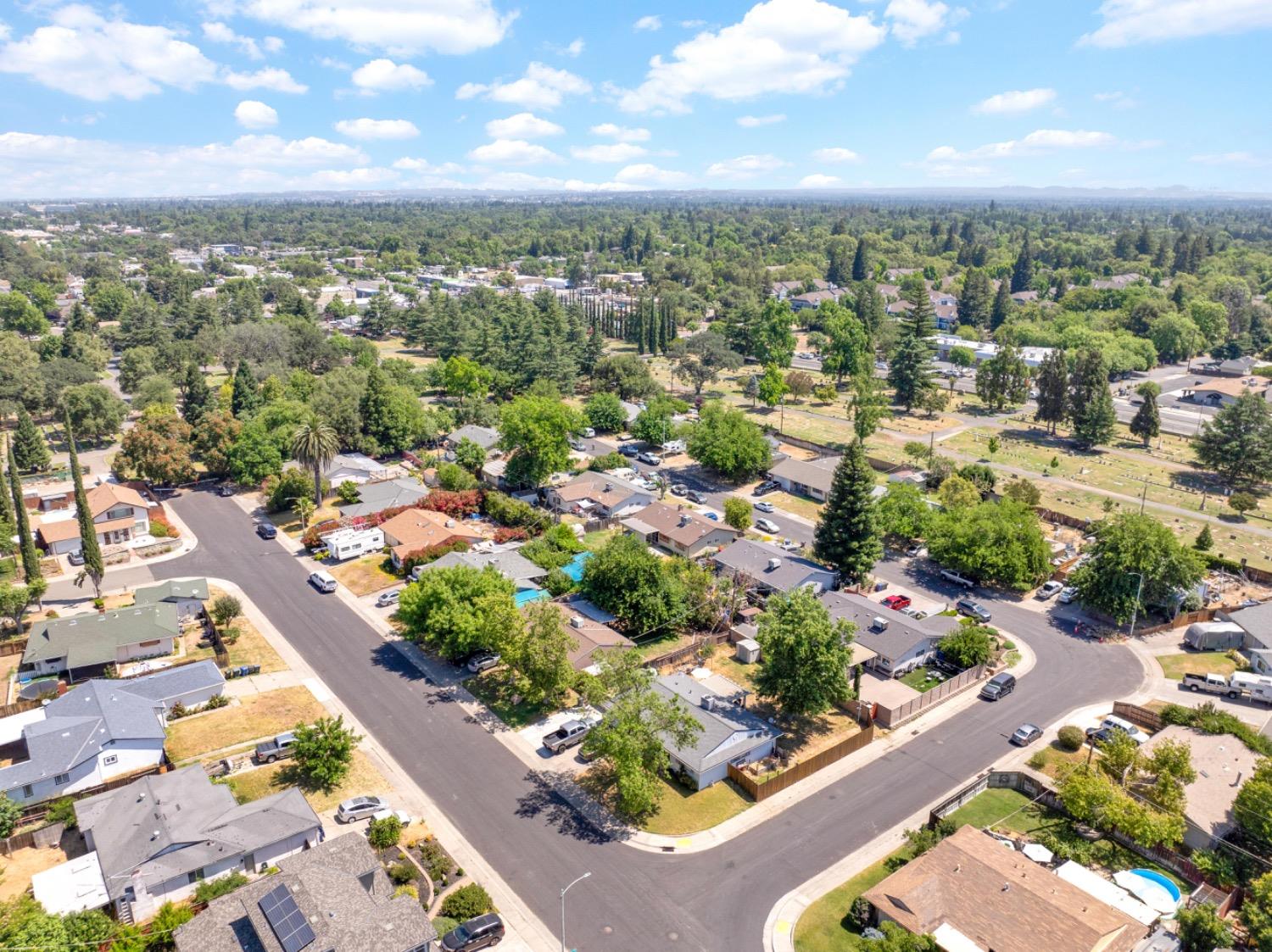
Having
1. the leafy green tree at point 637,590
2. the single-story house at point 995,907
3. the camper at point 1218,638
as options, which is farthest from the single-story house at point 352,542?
the camper at point 1218,638

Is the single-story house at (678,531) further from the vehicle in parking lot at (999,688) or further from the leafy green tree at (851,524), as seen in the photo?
the vehicle in parking lot at (999,688)

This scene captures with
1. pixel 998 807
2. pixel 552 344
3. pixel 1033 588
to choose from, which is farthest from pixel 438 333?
pixel 998 807

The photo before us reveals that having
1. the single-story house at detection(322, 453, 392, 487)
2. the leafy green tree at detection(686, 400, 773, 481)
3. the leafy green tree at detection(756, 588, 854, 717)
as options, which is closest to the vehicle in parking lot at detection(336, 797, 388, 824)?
the leafy green tree at detection(756, 588, 854, 717)

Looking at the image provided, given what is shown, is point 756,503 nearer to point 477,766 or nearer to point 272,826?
point 477,766

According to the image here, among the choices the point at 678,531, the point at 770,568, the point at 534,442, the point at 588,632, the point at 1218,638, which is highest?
the point at 534,442

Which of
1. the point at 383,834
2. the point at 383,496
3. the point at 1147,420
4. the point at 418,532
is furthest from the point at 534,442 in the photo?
the point at 1147,420

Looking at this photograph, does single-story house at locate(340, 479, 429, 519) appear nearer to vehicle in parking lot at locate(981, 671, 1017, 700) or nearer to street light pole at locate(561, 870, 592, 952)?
street light pole at locate(561, 870, 592, 952)

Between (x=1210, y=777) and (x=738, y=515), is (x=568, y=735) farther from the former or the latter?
(x=1210, y=777)
